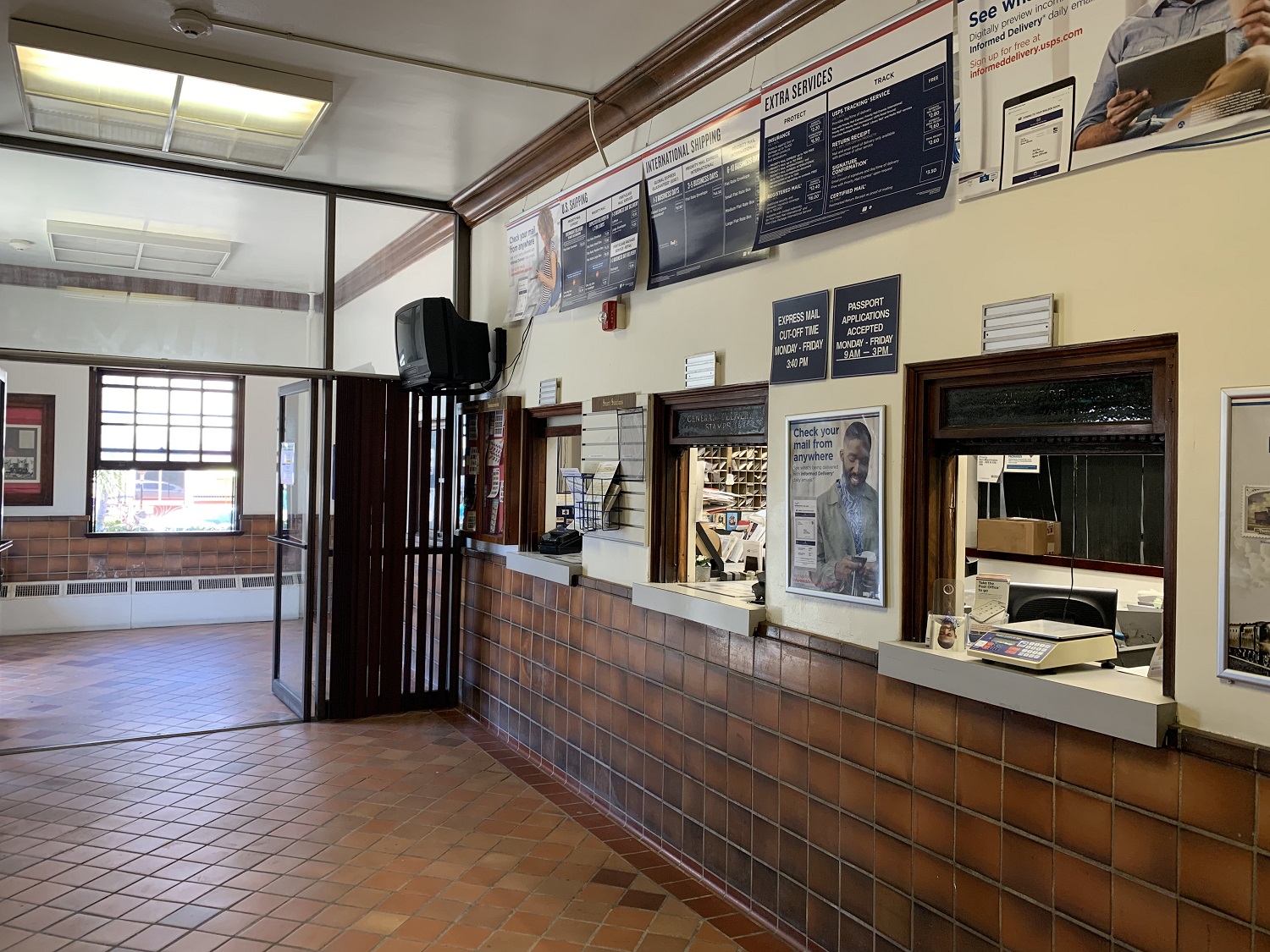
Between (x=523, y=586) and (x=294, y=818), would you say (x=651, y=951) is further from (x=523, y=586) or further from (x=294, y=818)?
(x=523, y=586)

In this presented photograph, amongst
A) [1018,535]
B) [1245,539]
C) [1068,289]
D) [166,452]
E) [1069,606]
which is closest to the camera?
[1245,539]

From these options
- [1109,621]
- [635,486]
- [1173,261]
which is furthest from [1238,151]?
[635,486]

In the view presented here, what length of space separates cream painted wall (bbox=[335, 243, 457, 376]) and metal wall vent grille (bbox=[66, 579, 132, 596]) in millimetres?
5301

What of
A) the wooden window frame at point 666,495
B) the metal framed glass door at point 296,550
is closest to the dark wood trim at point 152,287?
the metal framed glass door at point 296,550

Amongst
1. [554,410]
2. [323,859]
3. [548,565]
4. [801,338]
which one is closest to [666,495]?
[548,565]

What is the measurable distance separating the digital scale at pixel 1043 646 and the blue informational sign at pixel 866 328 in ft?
3.14

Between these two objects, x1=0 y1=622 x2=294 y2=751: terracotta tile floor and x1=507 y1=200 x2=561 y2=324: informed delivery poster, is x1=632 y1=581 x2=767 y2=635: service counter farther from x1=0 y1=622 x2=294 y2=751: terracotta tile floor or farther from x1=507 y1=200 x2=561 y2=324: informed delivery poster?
x1=0 y1=622 x2=294 y2=751: terracotta tile floor

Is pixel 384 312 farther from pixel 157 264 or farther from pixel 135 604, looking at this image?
pixel 135 604

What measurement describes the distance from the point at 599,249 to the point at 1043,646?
3.17 m

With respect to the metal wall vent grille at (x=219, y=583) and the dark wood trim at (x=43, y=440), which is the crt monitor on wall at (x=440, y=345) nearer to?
the metal wall vent grille at (x=219, y=583)

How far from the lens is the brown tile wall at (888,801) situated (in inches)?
90.0

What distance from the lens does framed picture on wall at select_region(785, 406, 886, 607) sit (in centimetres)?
327

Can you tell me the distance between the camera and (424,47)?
4.38m

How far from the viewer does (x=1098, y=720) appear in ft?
7.89
